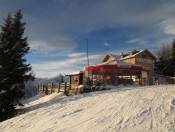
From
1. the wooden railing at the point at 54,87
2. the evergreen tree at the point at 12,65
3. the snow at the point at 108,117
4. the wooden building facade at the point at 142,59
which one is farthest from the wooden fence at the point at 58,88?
the wooden building facade at the point at 142,59

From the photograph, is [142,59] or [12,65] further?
[142,59]

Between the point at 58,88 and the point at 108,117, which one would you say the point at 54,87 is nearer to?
the point at 58,88

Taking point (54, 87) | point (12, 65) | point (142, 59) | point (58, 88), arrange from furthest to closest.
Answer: point (142, 59) < point (54, 87) < point (58, 88) < point (12, 65)

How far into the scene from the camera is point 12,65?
77.4ft

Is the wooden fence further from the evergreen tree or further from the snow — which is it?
the snow

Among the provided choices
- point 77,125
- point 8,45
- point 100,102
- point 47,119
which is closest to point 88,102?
point 100,102

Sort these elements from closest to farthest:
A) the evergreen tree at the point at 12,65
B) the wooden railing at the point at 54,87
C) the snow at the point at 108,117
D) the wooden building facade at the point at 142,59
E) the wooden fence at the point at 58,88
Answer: the snow at the point at 108,117
the evergreen tree at the point at 12,65
the wooden fence at the point at 58,88
the wooden railing at the point at 54,87
the wooden building facade at the point at 142,59

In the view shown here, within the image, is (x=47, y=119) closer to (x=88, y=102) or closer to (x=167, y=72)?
(x=88, y=102)

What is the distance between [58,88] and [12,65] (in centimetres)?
977

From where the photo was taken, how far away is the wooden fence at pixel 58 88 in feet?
92.3

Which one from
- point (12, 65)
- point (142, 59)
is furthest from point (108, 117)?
point (142, 59)

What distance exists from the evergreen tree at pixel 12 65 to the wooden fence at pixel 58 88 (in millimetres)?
5472

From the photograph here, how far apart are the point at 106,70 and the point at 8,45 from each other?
13154mm

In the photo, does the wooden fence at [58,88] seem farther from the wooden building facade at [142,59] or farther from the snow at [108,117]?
the wooden building facade at [142,59]
